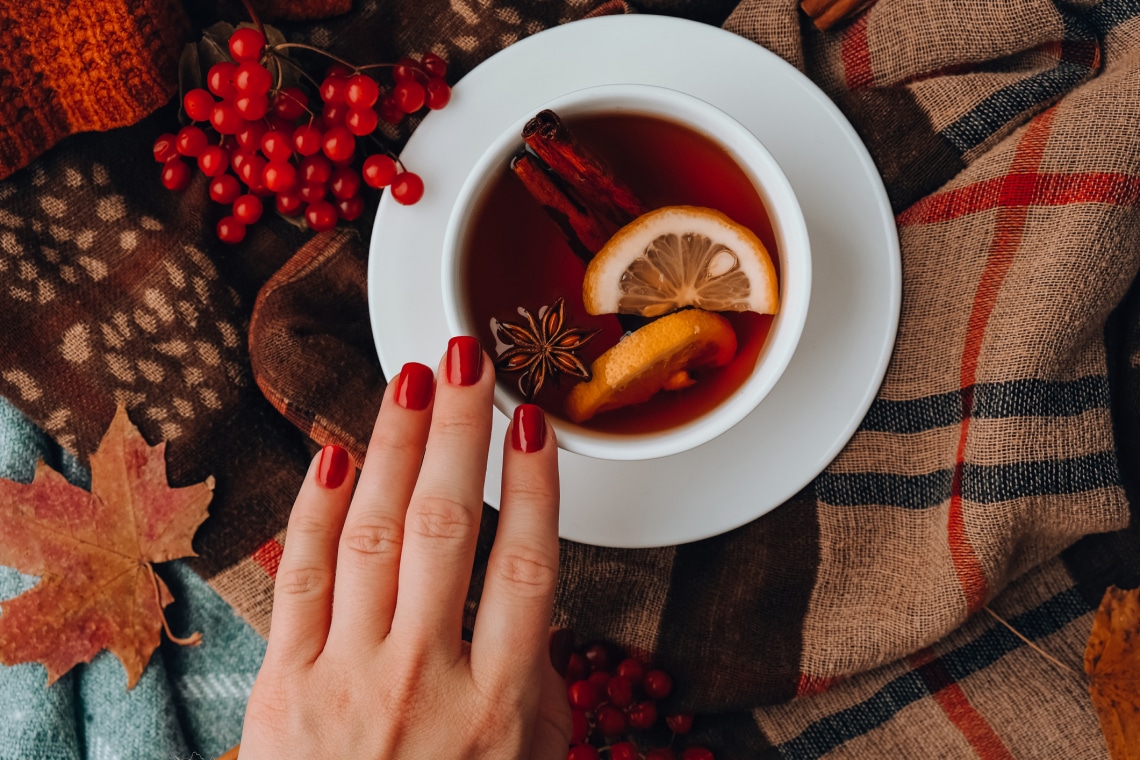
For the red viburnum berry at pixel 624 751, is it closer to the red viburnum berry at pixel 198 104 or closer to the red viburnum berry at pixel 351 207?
the red viburnum berry at pixel 351 207

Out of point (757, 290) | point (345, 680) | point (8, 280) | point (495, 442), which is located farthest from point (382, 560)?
point (8, 280)

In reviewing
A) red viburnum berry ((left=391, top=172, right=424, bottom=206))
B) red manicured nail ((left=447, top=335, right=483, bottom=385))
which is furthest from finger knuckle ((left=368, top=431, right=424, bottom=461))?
red viburnum berry ((left=391, top=172, right=424, bottom=206))

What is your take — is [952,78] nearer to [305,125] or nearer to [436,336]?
[436,336]

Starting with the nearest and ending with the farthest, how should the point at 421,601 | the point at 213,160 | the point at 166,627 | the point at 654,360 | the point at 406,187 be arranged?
the point at 421,601 < the point at 654,360 < the point at 406,187 < the point at 213,160 < the point at 166,627

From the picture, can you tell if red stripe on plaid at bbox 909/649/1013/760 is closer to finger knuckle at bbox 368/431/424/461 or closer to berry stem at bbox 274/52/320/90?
finger knuckle at bbox 368/431/424/461

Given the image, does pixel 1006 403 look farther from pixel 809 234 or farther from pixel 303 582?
pixel 303 582


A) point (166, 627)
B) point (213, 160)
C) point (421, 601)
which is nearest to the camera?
point (421, 601)

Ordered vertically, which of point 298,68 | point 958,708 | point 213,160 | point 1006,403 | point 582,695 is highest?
point 298,68

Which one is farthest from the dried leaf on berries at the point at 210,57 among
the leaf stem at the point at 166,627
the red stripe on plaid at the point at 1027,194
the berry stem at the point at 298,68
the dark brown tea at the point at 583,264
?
the red stripe on plaid at the point at 1027,194

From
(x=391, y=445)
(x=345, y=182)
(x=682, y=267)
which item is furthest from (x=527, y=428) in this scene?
(x=345, y=182)
